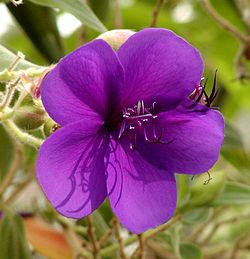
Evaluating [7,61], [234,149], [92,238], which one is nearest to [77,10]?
[7,61]

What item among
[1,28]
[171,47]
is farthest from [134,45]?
[1,28]

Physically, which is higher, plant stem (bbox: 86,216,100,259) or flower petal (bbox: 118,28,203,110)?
flower petal (bbox: 118,28,203,110)

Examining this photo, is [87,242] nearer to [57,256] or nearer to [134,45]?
[57,256]

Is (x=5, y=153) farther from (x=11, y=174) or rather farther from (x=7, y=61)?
(x=7, y=61)

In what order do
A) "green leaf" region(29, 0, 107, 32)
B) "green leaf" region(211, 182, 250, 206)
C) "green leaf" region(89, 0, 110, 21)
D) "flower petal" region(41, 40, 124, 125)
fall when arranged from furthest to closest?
"green leaf" region(89, 0, 110, 21) < "green leaf" region(211, 182, 250, 206) < "green leaf" region(29, 0, 107, 32) < "flower petal" region(41, 40, 124, 125)

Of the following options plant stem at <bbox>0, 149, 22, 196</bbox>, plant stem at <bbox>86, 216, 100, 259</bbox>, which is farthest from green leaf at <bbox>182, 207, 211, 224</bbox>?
plant stem at <bbox>0, 149, 22, 196</bbox>

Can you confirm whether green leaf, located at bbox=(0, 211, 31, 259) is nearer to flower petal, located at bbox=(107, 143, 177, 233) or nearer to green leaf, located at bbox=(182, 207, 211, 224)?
green leaf, located at bbox=(182, 207, 211, 224)

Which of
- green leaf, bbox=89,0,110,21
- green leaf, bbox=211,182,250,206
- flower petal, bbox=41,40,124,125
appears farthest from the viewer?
green leaf, bbox=89,0,110,21
